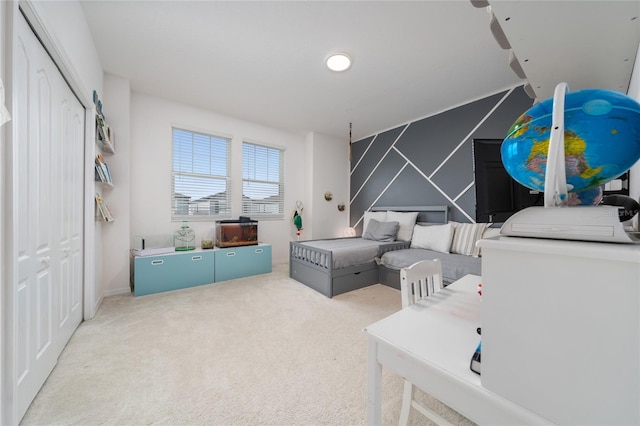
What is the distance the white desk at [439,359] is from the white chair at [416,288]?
0.32 feet

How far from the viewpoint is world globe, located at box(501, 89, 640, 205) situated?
48 centimetres

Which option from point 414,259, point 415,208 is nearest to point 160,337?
point 414,259

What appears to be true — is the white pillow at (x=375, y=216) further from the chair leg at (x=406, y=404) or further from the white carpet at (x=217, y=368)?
the chair leg at (x=406, y=404)

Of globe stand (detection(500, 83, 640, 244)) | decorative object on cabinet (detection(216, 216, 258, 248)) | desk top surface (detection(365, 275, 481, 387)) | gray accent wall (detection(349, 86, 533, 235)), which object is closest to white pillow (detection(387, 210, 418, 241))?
gray accent wall (detection(349, 86, 533, 235))

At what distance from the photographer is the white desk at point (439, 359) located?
0.52 metres

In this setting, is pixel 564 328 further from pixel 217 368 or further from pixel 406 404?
pixel 217 368

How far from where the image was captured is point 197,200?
368 cm

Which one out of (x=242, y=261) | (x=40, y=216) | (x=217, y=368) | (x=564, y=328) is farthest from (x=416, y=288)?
(x=242, y=261)

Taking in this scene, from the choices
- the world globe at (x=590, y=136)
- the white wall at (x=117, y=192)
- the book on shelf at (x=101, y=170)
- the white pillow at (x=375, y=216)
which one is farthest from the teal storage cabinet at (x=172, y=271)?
the world globe at (x=590, y=136)

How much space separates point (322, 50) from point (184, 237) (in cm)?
309

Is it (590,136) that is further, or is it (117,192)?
(117,192)

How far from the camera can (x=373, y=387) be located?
0.73m

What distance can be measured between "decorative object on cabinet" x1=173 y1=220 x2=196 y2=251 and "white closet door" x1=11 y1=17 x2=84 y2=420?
1508 mm

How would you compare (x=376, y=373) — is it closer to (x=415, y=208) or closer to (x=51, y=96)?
(x=51, y=96)
